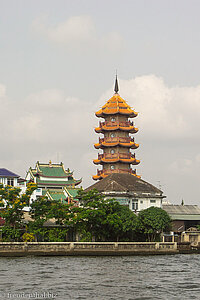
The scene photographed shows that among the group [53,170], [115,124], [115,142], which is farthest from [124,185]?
[53,170]

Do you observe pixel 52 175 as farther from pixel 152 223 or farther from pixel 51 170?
pixel 152 223

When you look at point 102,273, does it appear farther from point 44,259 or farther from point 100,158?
point 100,158

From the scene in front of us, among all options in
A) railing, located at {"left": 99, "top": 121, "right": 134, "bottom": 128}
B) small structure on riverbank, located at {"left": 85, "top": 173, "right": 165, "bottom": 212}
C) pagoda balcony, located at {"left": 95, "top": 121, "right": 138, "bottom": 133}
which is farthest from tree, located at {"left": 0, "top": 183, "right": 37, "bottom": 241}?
railing, located at {"left": 99, "top": 121, "right": 134, "bottom": 128}

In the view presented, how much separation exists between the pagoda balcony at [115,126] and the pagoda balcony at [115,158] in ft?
16.1

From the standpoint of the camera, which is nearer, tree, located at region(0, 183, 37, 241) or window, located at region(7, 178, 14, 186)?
tree, located at region(0, 183, 37, 241)

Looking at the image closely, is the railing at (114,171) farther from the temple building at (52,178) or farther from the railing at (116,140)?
the railing at (116,140)

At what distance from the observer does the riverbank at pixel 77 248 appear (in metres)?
60.2

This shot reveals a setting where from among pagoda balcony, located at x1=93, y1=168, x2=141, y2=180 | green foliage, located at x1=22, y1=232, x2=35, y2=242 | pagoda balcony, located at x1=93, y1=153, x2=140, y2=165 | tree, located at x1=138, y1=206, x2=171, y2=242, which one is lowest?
green foliage, located at x1=22, y1=232, x2=35, y2=242

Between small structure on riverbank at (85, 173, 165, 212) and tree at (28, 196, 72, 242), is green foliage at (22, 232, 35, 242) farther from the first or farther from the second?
small structure on riverbank at (85, 173, 165, 212)

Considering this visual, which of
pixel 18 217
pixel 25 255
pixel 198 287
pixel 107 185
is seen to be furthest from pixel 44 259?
pixel 107 185

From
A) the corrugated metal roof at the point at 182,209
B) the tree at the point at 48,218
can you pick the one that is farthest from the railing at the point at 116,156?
the tree at the point at 48,218

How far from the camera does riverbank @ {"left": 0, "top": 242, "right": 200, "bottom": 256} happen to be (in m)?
60.2

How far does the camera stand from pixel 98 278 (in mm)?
41062

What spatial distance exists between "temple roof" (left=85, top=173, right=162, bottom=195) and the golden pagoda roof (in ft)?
85.5
